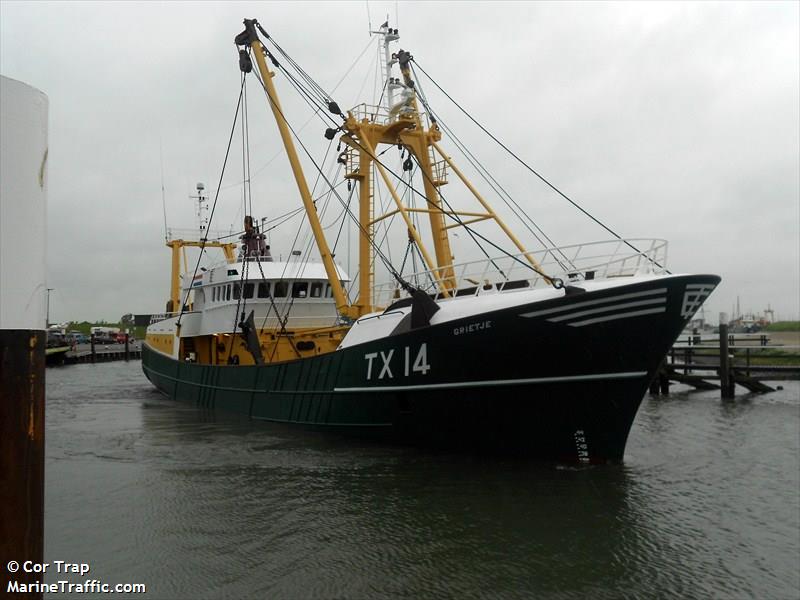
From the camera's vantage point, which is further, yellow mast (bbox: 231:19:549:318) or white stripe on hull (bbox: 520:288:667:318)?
yellow mast (bbox: 231:19:549:318)

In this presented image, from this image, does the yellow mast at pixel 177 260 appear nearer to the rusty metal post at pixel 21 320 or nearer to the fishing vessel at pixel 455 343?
the fishing vessel at pixel 455 343

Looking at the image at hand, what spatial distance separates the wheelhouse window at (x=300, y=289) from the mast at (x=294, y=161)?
3.50 metres

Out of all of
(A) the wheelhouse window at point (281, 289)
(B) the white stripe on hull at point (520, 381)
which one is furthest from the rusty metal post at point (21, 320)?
(A) the wheelhouse window at point (281, 289)

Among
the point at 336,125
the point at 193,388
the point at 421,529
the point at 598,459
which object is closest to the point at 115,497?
the point at 421,529

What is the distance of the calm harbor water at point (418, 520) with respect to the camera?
6023 millimetres

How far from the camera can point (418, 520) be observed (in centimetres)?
764

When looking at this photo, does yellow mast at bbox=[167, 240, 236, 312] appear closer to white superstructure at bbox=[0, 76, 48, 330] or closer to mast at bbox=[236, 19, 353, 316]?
mast at bbox=[236, 19, 353, 316]

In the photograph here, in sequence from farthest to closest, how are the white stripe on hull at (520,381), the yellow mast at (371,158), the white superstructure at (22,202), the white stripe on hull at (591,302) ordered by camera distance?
the yellow mast at (371,158)
the white stripe on hull at (520,381)
the white stripe on hull at (591,302)
the white superstructure at (22,202)

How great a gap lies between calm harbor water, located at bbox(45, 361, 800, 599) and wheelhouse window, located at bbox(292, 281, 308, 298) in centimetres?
593

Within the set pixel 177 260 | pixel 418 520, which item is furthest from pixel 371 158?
pixel 177 260

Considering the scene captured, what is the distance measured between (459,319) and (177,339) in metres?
14.3

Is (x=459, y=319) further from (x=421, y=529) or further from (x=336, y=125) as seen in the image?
(x=336, y=125)

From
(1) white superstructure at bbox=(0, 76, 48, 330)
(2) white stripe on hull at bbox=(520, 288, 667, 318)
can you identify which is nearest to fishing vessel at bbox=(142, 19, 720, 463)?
(2) white stripe on hull at bbox=(520, 288, 667, 318)

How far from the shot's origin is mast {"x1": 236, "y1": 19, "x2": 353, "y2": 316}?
1402 cm
